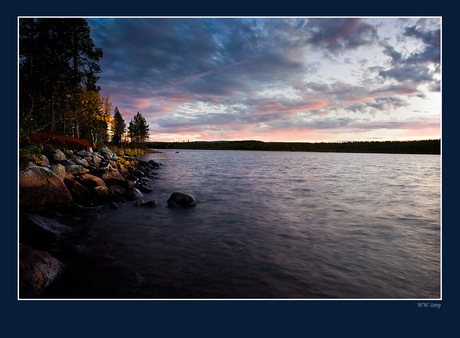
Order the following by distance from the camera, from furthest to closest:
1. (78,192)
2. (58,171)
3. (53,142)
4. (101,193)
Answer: (53,142)
(101,193)
(78,192)
(58,171)

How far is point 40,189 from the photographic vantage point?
10336 mm

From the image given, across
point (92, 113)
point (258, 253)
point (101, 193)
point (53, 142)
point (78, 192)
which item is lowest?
point (258, 253)

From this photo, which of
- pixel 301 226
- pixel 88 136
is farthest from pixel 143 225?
pixel 88 136

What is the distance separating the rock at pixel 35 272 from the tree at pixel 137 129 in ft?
282

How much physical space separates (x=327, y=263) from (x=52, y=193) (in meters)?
12.0

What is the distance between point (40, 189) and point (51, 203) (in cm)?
78

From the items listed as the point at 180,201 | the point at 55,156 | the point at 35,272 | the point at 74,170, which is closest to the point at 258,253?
the point at 35,272

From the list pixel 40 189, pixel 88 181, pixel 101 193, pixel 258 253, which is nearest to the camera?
pixel 258 253

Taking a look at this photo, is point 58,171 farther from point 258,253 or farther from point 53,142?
point 258,253

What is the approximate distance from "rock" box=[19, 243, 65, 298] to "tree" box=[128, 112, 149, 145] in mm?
85924

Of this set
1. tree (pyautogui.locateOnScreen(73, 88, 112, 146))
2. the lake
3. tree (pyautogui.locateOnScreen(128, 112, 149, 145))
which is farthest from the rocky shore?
tree (pyautogui.locateOnScreen(128, 112, 149, 145))

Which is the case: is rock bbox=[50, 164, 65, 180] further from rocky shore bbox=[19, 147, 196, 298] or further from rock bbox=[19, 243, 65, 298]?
rock bbox=[19, 243, 65, 298]

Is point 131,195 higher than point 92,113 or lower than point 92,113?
lower

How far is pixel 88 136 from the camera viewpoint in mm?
48906
